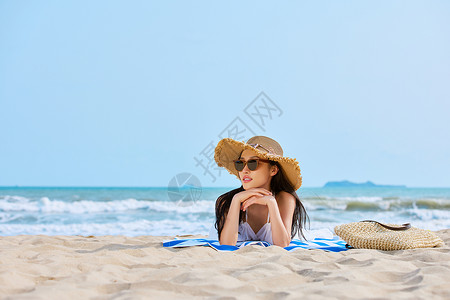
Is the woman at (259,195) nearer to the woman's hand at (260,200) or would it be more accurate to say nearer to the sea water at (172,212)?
the woman's hand at (260,200)

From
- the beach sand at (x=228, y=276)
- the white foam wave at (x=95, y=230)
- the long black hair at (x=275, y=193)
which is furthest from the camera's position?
the white foam wave at (x=95, y=230)

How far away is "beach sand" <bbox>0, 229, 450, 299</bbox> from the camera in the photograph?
7.59 ft

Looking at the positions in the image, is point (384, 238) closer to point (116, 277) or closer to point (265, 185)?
point (265, 185)

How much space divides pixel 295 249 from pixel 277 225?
276mm

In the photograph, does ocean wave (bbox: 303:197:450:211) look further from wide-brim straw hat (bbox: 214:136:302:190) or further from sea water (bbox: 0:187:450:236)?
wide-brim straw hat (bbox: 214:136:302:190)

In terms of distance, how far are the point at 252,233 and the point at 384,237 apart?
4.20 ft

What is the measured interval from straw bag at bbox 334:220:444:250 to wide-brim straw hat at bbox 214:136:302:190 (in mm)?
697

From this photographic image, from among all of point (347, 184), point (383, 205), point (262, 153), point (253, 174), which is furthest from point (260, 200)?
point (347, 184)

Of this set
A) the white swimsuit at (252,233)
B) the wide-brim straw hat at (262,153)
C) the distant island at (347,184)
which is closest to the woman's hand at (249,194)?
the wide-brim straw hat at (262,153)

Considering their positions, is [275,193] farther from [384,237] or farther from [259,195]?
[384,237]

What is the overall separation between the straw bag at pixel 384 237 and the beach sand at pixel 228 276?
0.38 m

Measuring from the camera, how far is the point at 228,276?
105 inches

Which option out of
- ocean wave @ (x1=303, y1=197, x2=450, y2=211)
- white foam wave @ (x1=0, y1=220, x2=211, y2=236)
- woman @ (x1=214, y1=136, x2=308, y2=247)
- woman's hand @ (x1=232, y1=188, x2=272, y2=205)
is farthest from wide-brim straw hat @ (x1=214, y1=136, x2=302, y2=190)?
ocean wave @ (x1=303, y1=197, x2=450, y2=211)

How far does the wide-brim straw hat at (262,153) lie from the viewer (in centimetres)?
429
